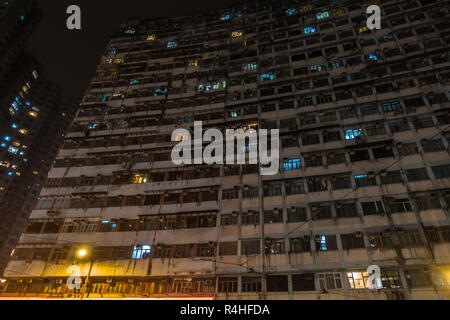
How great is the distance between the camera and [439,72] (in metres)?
30.1

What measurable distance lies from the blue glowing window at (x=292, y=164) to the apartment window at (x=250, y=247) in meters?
8.02

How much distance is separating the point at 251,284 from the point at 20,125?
78.3m

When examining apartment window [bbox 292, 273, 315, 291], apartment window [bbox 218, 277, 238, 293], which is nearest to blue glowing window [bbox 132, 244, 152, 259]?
apartment window [bbox 218, 277, 238, 293]

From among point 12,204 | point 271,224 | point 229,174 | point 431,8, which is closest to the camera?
point 271,224

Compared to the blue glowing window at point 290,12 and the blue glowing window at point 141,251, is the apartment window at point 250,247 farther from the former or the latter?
the blue glowing window at point 290,12

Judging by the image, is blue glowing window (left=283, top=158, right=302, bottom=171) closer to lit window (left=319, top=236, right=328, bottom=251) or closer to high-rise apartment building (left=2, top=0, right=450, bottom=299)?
high-rise apartment building (left=2, top=0, right=450, bottom=299)

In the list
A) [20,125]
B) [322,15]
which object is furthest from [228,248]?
[20,125]

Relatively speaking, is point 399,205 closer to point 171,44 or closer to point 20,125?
point 171,44

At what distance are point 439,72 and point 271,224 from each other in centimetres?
2404

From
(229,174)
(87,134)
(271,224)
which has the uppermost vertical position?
(87,134)

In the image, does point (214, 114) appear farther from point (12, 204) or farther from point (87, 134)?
point (12, 204)

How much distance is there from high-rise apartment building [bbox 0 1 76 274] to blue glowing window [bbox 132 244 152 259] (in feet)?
188

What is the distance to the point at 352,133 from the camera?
96.5 ft
